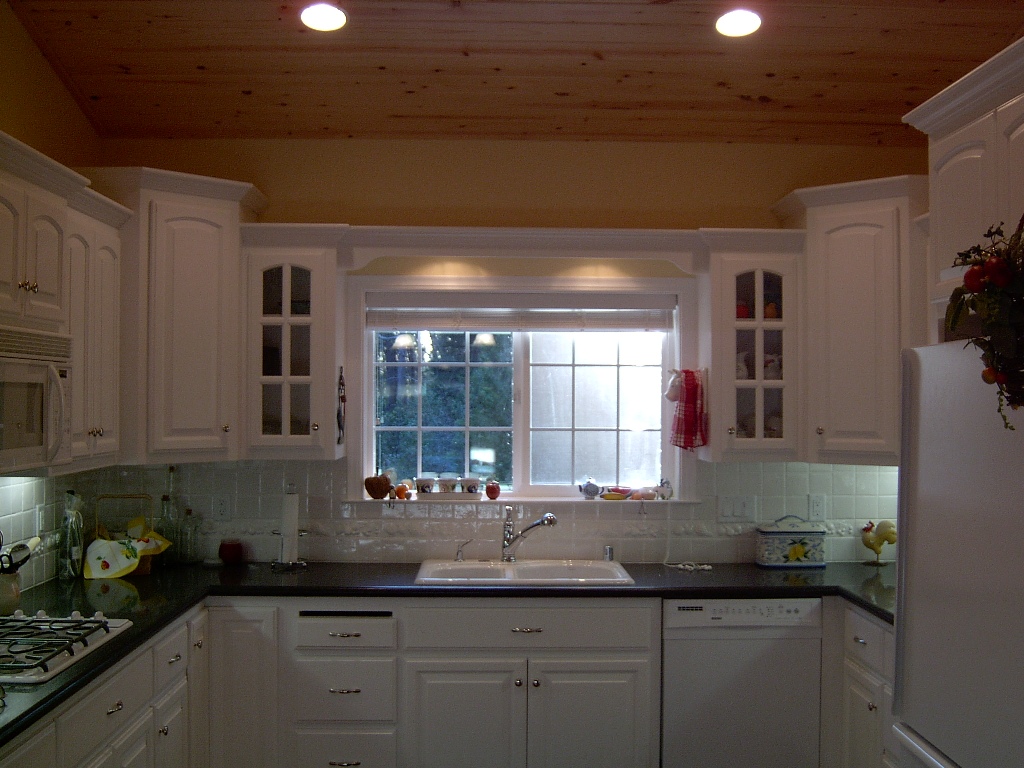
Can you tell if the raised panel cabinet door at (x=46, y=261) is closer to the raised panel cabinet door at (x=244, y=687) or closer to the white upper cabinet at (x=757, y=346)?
the raised panel cabinet door at (x=244, y=687)

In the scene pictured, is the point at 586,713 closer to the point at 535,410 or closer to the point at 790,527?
the point at 790,527

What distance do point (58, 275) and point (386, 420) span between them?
5.08 ft

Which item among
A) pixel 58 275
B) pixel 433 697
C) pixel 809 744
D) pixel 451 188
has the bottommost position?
pixel 809 744

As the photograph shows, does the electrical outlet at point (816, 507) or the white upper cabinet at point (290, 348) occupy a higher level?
the white upper cabinet at point (290, 348)

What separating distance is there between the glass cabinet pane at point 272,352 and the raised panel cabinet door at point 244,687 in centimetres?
92

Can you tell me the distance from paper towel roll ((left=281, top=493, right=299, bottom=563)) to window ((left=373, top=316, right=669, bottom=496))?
46cm

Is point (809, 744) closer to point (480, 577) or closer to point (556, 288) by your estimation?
point (480, 577)

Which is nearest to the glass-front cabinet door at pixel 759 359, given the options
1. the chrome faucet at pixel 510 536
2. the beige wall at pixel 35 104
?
the chrome faucet at pixel 510 536

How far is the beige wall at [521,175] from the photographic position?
3504 mm

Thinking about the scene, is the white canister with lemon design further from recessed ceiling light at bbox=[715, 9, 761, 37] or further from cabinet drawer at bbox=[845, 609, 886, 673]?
recessed ceiling light at bbox=[715, 9, 761, 37]

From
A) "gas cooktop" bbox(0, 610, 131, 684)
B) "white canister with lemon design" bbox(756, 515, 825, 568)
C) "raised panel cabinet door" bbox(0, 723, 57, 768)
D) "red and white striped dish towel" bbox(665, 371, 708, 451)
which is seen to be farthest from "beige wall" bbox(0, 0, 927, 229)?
"raised panel cabinet door" bbox(0, 723, 57, 768)

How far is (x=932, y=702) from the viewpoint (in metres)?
1.74

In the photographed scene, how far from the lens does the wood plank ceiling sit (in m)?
2.82

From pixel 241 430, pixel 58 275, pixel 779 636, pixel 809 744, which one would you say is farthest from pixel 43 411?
pixel 809 744
